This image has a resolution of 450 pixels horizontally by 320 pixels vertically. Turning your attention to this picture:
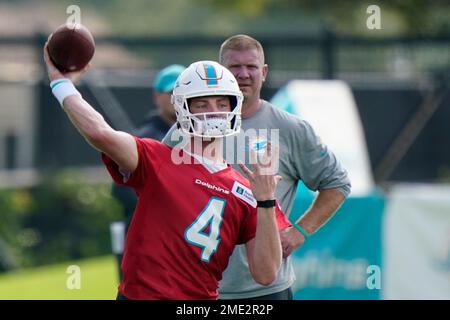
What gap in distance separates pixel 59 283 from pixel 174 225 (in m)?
7.86

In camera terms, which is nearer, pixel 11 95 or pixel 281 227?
pixel 281 227

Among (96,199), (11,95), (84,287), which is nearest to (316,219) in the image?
(84,287)

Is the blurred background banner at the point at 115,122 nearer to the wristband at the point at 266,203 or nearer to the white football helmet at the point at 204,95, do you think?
the white football helmet at the point at 204,95

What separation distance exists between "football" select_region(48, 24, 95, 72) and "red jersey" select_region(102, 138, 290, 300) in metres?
0.45

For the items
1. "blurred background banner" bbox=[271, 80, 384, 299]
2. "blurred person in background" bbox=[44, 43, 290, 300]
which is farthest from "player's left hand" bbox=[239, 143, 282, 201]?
"blurred background banner" bbox=[271, 80, 384, 299]

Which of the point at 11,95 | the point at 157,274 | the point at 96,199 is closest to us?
the point at 157,274

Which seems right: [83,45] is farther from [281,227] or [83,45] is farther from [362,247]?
[362,247]

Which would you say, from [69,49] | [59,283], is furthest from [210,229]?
[59,283]

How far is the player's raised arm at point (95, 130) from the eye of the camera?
4730 millimetres

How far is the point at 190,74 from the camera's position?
5.10 m

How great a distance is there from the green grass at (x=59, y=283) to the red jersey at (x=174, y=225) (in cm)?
593

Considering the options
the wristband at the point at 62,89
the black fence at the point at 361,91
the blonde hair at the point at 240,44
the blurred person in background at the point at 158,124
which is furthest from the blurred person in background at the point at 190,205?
the black fence at the point at 361,91

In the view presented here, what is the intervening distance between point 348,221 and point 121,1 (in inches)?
1662

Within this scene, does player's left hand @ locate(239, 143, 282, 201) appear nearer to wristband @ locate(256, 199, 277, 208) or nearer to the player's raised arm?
wristband @ locate(256, 199, 277, 208)
